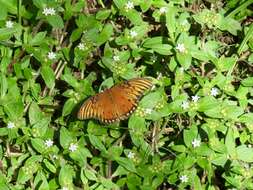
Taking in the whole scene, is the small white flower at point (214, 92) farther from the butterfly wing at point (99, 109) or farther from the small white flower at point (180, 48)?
the butterfly wing at point (99, 109)

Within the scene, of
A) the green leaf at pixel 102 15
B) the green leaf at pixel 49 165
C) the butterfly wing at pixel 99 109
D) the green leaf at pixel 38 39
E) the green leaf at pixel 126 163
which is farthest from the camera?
the green leaf at pixel 102 15

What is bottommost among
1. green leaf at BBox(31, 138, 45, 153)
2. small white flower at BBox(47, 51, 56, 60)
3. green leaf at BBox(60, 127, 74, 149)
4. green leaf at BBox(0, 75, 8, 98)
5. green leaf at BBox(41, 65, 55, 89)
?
green leaf at BBox(31, 138, 45, 153)

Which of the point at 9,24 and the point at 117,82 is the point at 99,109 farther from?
the point at 9,24

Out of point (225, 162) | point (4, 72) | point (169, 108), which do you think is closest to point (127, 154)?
point (169, 108)

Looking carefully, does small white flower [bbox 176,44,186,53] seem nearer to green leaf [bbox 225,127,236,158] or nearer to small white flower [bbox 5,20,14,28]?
green leaf [bbox 225,127,236,158]

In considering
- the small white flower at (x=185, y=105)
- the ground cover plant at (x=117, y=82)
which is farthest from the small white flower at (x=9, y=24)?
the small white flower at (x=185, y=105)

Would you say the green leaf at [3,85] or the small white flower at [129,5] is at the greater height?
the small white flower at [129,5]

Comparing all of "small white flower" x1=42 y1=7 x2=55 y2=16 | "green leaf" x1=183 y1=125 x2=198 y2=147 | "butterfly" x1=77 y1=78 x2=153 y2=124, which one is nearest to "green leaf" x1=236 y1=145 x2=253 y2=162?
"green leaf" x1=183 y1=125 x2=198 y2=147

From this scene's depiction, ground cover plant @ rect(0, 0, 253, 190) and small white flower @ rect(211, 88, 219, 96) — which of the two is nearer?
ground cover plant @ rect(0, 0, 253, 190)
